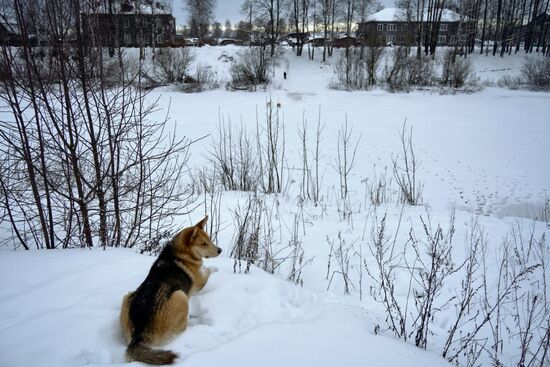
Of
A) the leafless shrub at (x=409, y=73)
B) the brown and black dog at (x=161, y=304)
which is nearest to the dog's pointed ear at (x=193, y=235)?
the brown and black dog at (x=161, y=304)

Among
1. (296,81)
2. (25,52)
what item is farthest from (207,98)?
(25,52)

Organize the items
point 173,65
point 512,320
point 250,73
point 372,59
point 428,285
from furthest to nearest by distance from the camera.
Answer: point 250,73, point 173,65, point 372,59, point 428,285, point 512,320

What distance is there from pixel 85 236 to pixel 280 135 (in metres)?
12.1

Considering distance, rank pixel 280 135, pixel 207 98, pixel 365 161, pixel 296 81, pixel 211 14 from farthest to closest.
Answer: pixel 211 14 < pixel 296 81 < pixel 207 98 < pixel 280 135 < pixel 365 161

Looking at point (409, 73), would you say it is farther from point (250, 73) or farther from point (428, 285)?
point (428, 285)

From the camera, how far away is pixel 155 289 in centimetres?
263

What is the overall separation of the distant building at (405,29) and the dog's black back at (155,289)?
30.4 metres

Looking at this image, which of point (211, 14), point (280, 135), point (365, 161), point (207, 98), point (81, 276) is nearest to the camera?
point (81, 276)

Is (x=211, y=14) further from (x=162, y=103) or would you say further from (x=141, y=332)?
(x=141, y=332)

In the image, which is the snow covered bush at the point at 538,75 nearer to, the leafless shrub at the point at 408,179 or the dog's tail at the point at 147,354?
the leafless shrub at the point at 408,179

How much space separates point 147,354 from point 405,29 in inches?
1700

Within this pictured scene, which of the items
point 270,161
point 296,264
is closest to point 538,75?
point 270,161

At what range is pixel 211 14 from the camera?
42375mm

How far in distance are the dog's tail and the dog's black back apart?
4 cm
